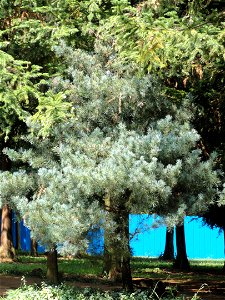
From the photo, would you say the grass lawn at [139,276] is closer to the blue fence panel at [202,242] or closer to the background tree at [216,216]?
the background tree at [216,216]

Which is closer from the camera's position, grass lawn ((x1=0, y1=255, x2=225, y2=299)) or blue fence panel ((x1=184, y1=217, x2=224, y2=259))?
grass lawn ((x1=0, y1=255, x2=225, y2=299))

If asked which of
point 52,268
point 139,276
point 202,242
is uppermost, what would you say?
point 202,242

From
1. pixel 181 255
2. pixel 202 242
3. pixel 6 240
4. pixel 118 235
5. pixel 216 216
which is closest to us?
pixel 118 235

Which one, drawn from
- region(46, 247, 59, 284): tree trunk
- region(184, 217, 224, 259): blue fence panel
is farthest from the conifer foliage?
region(184, 217, 224, 259): blue fence panel

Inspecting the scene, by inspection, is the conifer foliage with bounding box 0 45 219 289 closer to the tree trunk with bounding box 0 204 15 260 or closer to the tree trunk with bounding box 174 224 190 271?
the tree trunk with bounding box 0 204 15 260

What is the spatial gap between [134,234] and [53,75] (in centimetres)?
439

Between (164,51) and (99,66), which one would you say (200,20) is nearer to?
(164,51)

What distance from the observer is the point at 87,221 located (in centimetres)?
1044

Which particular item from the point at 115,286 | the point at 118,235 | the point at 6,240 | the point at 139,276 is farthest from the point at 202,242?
the point at 118,235

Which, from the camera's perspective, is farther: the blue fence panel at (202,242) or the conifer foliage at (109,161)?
the blue fence panel at (202,242)

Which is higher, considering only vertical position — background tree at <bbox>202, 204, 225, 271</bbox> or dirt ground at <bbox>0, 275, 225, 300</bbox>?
background tree at <bbox>202, 204, 225, 271</bbox>

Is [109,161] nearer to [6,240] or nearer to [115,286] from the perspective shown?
[115,286]

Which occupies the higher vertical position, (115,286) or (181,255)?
(181,255)

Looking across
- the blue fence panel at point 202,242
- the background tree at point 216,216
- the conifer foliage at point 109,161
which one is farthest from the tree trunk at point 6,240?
the blue fence panel at point 202,242
